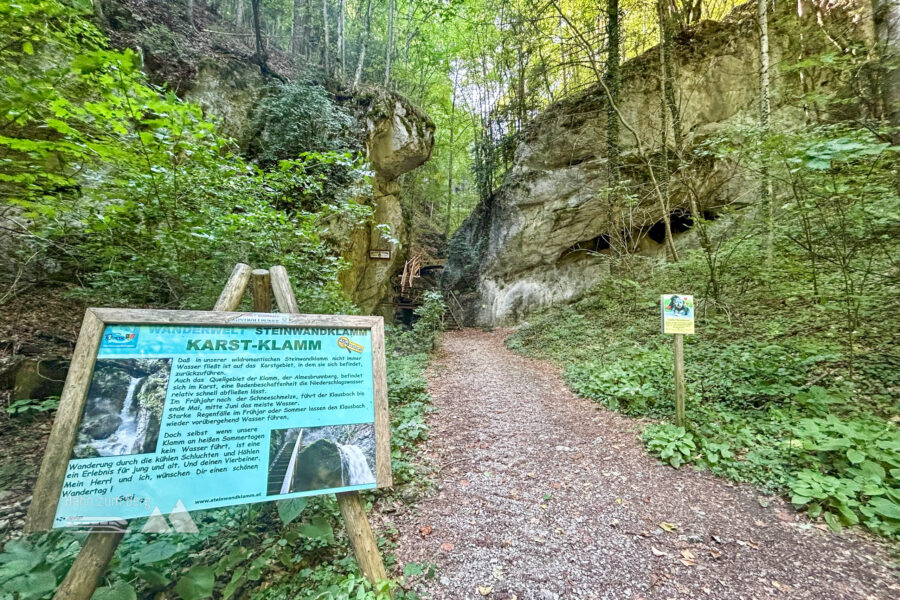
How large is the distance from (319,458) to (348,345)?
2.16ft

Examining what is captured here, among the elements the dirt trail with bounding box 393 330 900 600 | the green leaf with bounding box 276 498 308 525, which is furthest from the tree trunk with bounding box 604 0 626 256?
the green leaf with bounding box 276 498 308 525

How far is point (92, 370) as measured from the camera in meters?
1.54

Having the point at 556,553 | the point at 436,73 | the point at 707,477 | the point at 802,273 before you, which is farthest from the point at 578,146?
the point at 556,553

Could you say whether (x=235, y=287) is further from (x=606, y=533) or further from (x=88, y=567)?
(x=606, y=533)

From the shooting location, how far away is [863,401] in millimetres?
3318

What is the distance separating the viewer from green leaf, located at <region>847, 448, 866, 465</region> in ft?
8.33

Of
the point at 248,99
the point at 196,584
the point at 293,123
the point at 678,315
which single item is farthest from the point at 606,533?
the point at 248,99

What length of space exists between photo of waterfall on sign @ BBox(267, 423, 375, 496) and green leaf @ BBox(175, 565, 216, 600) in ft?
1.93

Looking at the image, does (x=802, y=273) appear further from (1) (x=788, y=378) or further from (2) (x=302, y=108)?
(2) (x=302, y=108)

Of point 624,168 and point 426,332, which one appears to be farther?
point 624,168

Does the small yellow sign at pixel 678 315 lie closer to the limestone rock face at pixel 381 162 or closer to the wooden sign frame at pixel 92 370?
the wooden sign frame at pixel 92 370

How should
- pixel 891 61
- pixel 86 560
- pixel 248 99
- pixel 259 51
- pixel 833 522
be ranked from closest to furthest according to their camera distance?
pixel 86 560
pixel 833 522
pixel 891 61
pixel 248 99
pixel 259 51

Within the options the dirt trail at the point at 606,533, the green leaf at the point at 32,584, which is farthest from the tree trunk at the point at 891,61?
the green leaf at the point at 32,584

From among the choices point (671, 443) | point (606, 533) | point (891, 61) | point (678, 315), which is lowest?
point (606, 533)
